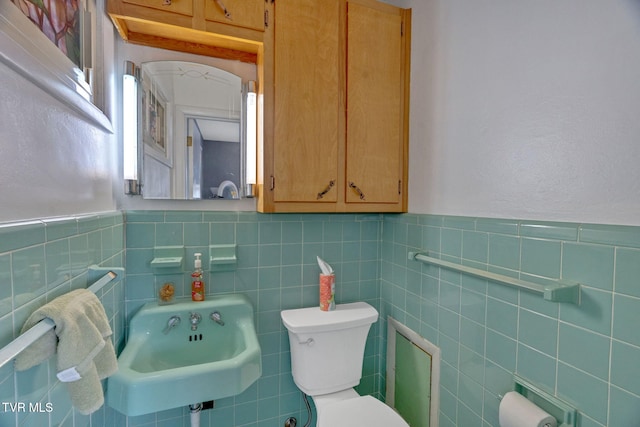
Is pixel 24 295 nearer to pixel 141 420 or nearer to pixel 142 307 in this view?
pixel 142 307

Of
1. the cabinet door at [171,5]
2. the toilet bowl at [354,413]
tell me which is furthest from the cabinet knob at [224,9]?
the toilet bowl at [354,413]

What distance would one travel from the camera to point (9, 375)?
0.48m

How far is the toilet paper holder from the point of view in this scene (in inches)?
29.2

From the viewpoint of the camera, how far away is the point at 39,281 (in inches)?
22.5

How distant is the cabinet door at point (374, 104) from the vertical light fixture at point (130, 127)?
94cm

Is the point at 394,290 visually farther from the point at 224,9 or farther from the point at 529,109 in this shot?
the point at 224,9

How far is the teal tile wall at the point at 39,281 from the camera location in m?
0.48

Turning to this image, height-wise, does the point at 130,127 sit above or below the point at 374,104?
below

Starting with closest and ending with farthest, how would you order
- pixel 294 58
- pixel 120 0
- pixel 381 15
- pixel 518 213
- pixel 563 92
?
pixel 563 92 < pixel 518 213 < pixel 120 0 < pixel 294 58 < pixel 381 15

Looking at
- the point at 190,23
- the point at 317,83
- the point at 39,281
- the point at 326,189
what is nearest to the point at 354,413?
the point at 326,189

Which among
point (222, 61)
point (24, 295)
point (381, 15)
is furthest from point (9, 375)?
point (381, 15)

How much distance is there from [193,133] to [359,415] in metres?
1.44

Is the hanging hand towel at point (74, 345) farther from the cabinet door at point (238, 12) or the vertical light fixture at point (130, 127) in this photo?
the cabinet door at point (238, 12)

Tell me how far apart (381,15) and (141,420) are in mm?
2163
